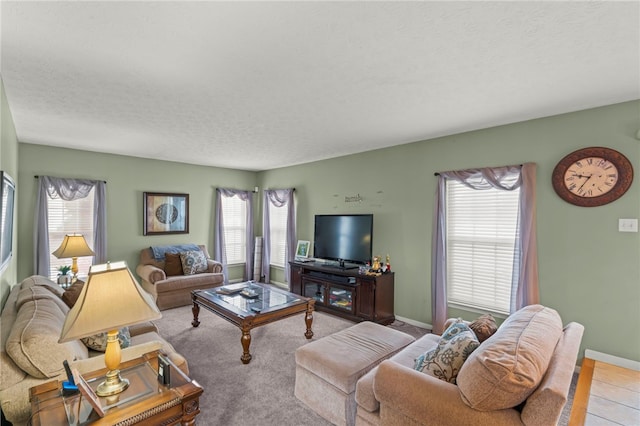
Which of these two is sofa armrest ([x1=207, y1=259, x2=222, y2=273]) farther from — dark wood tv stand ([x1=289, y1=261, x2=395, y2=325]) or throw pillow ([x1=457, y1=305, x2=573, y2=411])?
throw pillow ([x1=457, y1=305, x2=573, y2=411])

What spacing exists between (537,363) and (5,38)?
338cm

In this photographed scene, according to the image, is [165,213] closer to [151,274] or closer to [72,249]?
[151,274]

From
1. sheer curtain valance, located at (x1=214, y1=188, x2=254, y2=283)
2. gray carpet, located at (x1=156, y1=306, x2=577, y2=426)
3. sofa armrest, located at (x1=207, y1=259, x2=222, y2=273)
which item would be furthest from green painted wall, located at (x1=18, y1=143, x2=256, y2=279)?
gray carpet, located at (x1=156, y1=306, x2=577, y2=426)

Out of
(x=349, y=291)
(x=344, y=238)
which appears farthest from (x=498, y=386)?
(x=344, y=238)

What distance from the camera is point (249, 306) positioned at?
11.5 feet

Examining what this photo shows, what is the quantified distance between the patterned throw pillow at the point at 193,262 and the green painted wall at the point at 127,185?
748 millimetres

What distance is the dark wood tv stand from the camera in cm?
414

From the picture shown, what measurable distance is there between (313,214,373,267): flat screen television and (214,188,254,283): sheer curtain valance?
2.18 meters

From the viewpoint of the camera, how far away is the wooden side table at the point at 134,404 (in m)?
1.43

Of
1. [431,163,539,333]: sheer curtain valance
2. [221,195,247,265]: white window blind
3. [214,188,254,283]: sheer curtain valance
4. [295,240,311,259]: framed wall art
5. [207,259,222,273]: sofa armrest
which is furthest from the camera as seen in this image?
[221,195,247,265]: white window blind

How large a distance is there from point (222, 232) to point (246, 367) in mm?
3830

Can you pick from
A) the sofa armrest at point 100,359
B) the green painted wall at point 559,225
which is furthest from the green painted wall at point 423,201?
the sofa armrest at point 100,359

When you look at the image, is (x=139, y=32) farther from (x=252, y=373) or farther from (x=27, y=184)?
(x=27, y=184)

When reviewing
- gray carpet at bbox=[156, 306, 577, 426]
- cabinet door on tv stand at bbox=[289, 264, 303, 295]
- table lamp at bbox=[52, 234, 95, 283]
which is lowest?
gray carpet at bbox=[156, 306, 577, 426]
